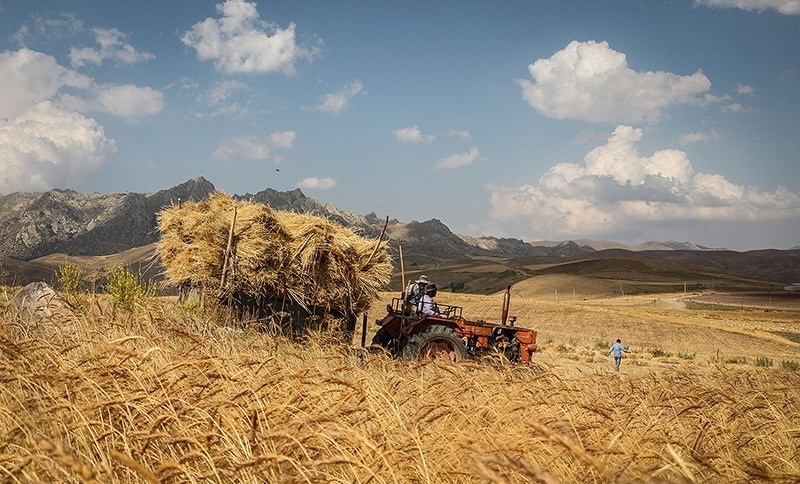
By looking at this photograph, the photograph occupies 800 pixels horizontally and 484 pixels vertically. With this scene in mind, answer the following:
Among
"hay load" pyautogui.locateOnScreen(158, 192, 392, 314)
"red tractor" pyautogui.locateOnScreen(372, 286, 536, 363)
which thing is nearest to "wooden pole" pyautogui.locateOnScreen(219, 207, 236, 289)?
"hay load" pyautogui.locateOnScreen(158, 192, 392, 314)

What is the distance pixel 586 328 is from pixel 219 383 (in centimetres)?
3046

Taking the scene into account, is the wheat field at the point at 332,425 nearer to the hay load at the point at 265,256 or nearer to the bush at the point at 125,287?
the hay load at the point at 265,256

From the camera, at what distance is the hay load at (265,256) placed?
9.61 m

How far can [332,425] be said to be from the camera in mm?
3010

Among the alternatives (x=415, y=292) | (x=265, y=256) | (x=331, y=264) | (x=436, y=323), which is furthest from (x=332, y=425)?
(x=415, y=292)

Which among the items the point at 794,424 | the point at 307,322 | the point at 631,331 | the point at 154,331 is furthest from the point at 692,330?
the point at 154,331

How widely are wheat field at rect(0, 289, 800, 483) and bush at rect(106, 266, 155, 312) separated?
492cm

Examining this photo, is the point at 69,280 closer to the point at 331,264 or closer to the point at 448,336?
the point at 331,264

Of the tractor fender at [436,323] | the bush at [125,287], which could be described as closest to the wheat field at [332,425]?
the tractor fender at [436,323]

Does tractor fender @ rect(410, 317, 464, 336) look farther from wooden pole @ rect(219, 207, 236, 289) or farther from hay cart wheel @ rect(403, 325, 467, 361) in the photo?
wooden pole @ rect(219, 207, 236, 289)

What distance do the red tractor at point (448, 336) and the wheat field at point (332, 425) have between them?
13.3 feet

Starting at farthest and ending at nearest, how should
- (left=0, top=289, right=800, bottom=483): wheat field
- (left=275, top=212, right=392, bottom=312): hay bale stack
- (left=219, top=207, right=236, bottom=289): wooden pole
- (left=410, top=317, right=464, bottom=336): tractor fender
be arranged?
1. (left=410, top=317, right=464, bottom=336): tractor fender
2. (left=275, top=212, right=392, bottom=312): hay bale stack
3. (left=219, top=207, right=236, bottom=289): wooden pole
4. (left=0, top=289, right=800, bottom=483): wheat field

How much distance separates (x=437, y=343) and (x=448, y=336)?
0.97ft

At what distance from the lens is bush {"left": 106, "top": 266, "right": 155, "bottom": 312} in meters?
11.0
